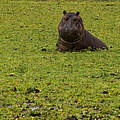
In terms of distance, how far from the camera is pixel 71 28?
8.69 meters

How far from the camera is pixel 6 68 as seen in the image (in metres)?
7.38

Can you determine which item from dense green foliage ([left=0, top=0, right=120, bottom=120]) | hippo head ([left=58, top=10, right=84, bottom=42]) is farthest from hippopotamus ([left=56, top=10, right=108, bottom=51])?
dense green foliage ([left=0, top=0, right=120, bottom=120])

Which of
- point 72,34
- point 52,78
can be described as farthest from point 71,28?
point 52,78

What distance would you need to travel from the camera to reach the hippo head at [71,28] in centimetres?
870

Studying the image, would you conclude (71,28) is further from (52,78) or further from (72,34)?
(52,78)

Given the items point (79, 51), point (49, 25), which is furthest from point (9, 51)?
point (49, 25)

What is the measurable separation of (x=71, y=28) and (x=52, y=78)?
2.42m

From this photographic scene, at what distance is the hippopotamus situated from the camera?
8.73 metres

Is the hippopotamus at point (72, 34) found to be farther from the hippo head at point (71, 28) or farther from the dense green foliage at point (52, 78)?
the dense green foliage at point (52, 78)

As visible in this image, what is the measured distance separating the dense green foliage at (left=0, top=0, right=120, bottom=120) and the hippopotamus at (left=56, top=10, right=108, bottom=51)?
22 cm

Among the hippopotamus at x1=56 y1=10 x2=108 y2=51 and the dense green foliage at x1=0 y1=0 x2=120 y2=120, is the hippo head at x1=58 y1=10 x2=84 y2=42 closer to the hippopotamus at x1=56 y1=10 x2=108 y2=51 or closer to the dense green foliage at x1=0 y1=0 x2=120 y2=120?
the hippopotamus at x1=56 y1=10 x2=108 y2=51

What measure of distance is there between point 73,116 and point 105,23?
11.5m

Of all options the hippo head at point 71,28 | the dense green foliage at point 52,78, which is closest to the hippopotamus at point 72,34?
the hippo head at point 71,28

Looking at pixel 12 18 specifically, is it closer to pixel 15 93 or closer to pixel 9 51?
pixel 9 51
